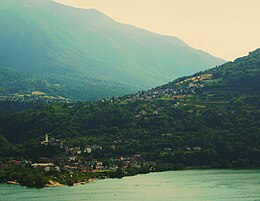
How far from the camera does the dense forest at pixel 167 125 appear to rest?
10150 cm

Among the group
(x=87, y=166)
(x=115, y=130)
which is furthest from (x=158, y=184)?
(x=115, y=130)

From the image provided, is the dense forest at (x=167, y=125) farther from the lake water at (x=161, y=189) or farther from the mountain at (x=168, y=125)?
the lake water at (x=161, y=189)

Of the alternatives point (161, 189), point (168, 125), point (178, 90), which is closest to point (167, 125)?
point (168, 125)

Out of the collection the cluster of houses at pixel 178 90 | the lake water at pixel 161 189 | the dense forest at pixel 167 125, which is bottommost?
the lake water at pixel 161 189

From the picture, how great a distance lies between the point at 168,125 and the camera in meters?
120

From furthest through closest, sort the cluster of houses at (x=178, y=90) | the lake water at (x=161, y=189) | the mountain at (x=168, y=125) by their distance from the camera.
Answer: the cluster of houses at (x=178, y=90), the mountain at (x=168, y=125), the lake water at (x=161, y=189)

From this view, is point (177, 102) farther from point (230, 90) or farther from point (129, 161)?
point (129, 161)

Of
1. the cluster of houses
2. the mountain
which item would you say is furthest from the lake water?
the cluster of houses

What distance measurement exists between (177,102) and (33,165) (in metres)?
52.3

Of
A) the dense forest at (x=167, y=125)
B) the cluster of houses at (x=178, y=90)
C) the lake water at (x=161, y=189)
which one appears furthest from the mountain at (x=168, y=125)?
the lake water at (x=161, y=189)

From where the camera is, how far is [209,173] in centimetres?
9062

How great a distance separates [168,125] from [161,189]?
4417 centimetres

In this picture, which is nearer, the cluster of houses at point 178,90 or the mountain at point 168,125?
the mountain at point 168,125

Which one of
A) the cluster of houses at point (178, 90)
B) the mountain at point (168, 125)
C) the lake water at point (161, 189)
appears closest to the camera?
the lake water at point (161, 189)
